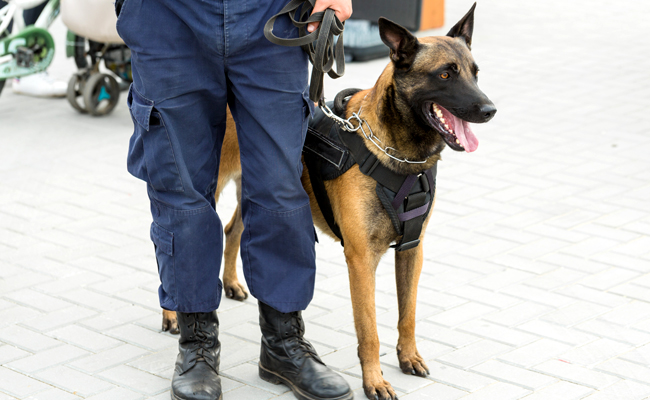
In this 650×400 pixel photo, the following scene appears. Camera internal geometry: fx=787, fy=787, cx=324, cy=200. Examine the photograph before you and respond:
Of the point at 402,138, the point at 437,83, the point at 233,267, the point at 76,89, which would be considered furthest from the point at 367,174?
the point at 76,89

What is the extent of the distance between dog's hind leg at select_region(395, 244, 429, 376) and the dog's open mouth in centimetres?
50

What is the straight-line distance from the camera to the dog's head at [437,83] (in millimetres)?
2688

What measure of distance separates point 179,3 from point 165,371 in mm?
1433

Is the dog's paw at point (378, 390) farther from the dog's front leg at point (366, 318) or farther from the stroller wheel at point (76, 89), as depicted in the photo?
the stroller wheel at point (76, 89)

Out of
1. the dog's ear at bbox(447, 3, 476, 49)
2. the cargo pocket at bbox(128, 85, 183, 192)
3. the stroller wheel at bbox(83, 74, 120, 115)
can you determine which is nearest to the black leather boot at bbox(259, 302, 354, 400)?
the cargo pocket at bbox(128, 85, 183, 192)

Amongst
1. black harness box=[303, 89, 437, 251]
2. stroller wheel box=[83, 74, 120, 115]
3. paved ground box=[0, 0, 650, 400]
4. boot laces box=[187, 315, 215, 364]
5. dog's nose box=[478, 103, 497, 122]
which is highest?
dog's nose box=[478, 103, 497, 122]

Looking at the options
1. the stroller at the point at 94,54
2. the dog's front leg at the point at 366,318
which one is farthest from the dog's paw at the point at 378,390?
the stroller at the point at 94,54

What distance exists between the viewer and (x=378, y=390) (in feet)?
9.45

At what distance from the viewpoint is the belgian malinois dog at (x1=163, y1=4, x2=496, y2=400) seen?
107 inches

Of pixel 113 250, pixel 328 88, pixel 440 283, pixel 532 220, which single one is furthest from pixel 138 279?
pixel 328 88

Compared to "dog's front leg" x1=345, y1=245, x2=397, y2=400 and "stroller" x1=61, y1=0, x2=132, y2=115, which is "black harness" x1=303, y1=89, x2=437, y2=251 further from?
"stroller" x1=61, y1=0, x2=132, y2=115

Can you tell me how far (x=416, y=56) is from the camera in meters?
2.76

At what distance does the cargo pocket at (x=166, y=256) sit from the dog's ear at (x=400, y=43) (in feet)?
3.31

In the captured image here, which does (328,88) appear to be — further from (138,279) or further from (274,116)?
(274,116)
